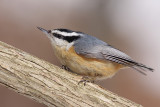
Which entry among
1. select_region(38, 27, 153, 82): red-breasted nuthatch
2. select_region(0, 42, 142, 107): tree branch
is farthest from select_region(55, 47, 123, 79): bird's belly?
select_region(0, 42, 142, 107): tree branch

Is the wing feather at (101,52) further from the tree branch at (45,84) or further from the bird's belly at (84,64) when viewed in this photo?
the tree branch at (45,84)

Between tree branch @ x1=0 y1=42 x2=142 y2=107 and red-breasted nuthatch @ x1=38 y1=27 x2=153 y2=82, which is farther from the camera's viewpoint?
red-breasted nuthatch @ x1=38 y1=27 x2=153 y2=82

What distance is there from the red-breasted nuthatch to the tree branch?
26 cm

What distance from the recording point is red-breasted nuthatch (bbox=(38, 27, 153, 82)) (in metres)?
3.89

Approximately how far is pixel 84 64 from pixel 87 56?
101mm

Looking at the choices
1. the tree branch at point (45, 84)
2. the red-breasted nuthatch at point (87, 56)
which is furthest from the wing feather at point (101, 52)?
the tree branch at point (45, 84)

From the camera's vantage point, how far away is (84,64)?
3.88 m

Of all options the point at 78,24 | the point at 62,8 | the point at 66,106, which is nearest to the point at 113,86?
the point at 78,24

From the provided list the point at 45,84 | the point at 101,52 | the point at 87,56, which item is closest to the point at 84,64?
the point at 87,56

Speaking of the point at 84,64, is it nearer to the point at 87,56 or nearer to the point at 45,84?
the point at 87,56

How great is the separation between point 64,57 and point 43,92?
60 centimetres

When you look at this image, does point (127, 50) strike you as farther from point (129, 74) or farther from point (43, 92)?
point (43, 92)

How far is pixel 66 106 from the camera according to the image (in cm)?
353

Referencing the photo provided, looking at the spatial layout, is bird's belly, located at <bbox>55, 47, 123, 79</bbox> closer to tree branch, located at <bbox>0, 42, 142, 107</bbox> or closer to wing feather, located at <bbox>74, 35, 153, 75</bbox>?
wing feather, located at <bbox>74, 35, 153, 75</bbox>
